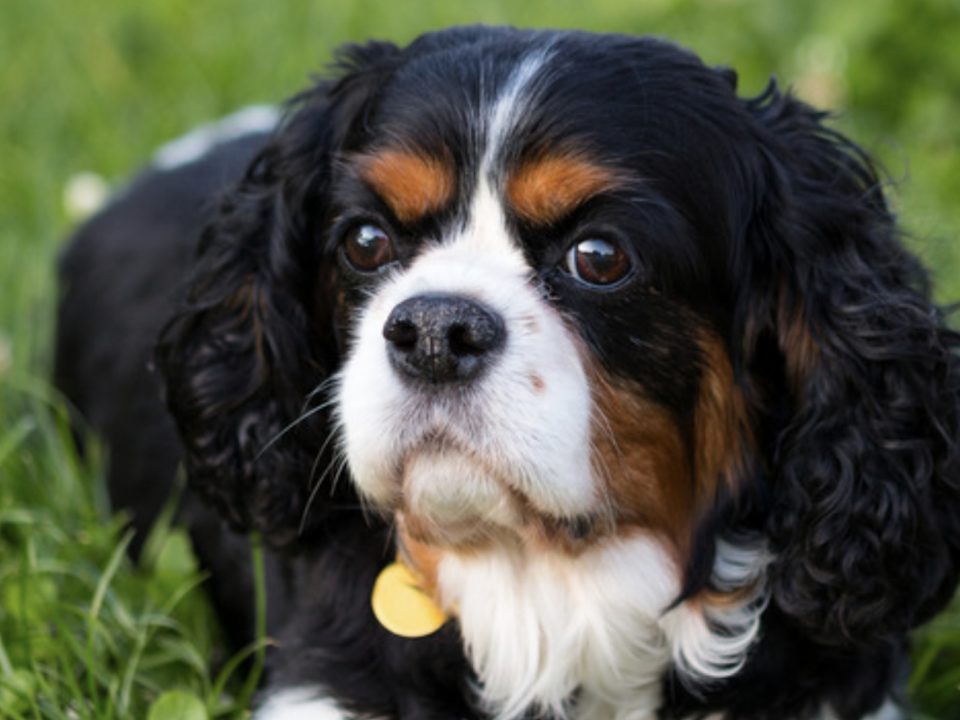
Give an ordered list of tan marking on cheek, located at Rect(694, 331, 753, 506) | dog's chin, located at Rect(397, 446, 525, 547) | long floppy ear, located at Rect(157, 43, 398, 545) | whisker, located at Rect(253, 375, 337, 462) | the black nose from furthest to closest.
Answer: long floppy ear, located at Rect(157, 43, 398, 545) → whisker, located at Rect(253, 375, 337, 462) → tan marking on cheek, located at Rect(694, 331, 753, 506) → dog's chin, located at Rect(397, 446, 525, 547) → the black nose

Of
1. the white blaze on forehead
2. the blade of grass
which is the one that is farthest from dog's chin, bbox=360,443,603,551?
the blade of grass

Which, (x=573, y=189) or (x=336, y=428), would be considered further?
(x=336, y=428)

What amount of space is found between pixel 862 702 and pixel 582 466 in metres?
0.84

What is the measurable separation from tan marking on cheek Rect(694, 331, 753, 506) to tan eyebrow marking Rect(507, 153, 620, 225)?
0.35 metres

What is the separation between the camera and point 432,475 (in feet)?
9.75

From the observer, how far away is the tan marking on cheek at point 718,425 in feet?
10.3

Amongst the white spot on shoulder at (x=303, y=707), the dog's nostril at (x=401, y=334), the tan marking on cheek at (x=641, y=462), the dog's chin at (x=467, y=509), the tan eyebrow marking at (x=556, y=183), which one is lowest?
the white spot on shoulder at (x=303, y=707)

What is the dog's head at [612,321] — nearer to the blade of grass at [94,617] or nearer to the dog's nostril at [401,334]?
the dog's nostril at [401,334]

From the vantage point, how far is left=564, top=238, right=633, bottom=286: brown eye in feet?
9.89

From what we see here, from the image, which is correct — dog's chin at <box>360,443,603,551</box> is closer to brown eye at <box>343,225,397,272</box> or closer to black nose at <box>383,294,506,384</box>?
black nose at <box>383,294,506,384</box>

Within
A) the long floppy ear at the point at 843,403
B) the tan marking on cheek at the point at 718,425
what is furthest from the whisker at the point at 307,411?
the long floppy ear at the point at 843,403

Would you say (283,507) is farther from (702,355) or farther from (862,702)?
(862,702)

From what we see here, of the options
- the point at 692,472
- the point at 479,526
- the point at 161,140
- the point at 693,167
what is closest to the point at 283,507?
the point at 479,526

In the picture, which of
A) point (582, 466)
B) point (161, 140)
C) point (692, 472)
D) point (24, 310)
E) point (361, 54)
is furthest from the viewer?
point (161, 140)
